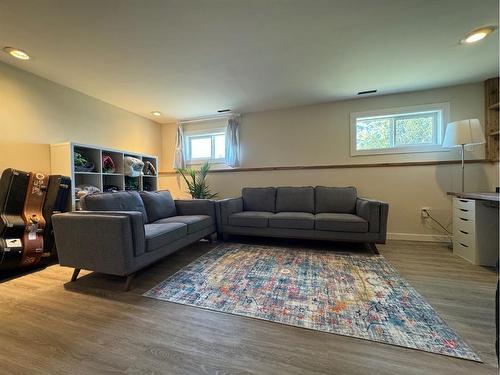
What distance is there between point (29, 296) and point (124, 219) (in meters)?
0.91

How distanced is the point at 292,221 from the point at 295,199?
59 cm

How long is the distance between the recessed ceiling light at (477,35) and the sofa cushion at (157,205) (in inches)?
140

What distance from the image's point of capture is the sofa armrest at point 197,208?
121 inches

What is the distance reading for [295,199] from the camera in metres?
3.28

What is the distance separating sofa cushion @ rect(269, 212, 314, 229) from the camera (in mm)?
2703

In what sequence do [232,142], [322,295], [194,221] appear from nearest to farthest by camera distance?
1. [322,295]
2. [194,221]
3. [232,142]

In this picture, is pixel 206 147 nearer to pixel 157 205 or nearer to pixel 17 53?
pixel 157 205

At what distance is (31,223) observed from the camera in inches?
84.4

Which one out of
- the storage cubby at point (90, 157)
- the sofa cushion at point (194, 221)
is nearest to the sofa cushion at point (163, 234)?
the sofa cushion at point (194, 221)

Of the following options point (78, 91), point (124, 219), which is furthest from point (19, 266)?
point (78, 91)

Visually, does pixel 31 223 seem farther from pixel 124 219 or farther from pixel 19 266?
pixel 124 219

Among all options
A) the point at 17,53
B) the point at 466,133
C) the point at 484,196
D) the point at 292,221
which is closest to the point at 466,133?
the point at 466,133

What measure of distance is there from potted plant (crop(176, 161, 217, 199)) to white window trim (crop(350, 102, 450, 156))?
98.9 inches

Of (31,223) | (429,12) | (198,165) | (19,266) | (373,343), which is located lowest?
(373,343)
